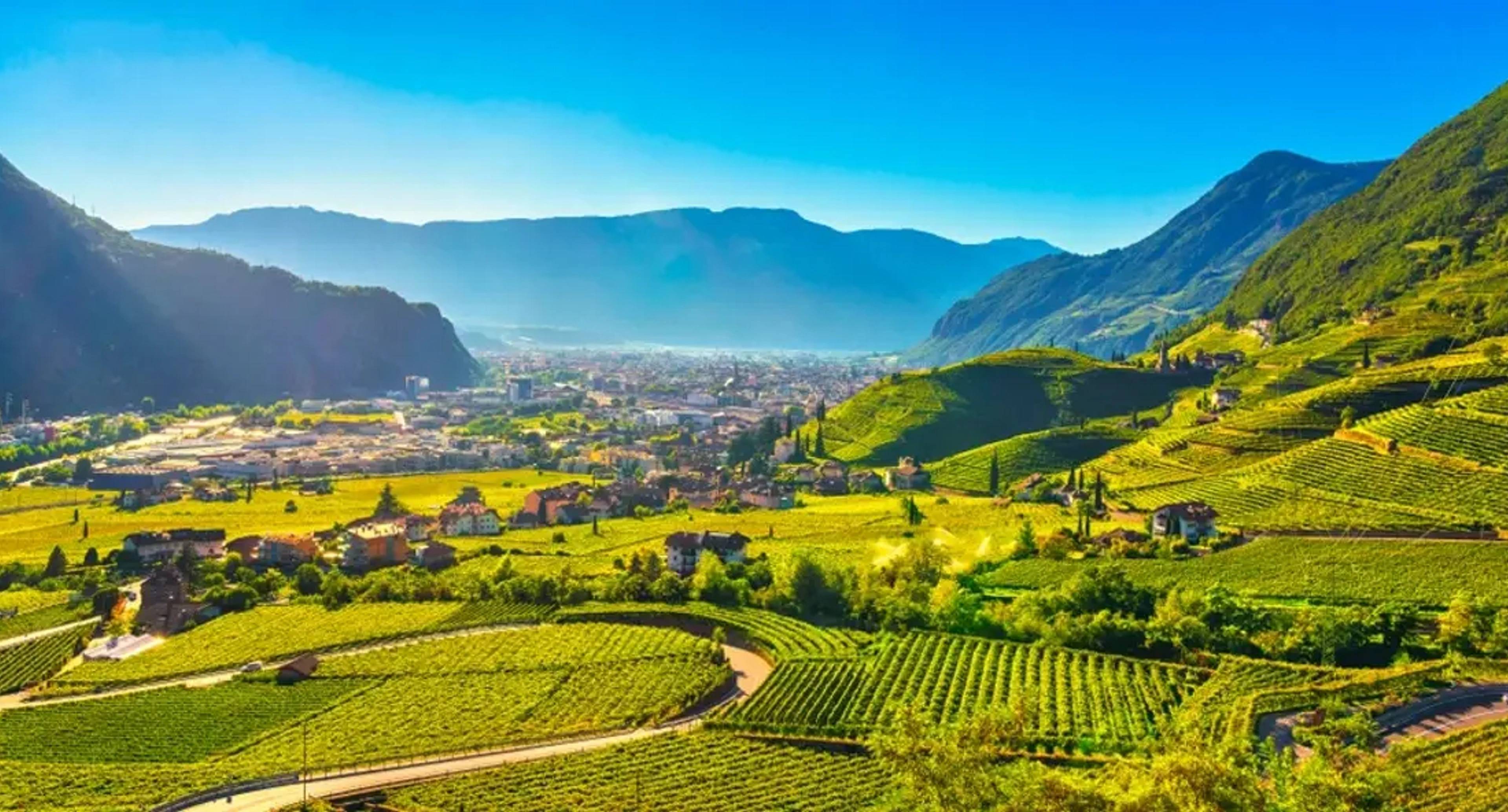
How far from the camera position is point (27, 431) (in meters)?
137

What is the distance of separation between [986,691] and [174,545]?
191 ft

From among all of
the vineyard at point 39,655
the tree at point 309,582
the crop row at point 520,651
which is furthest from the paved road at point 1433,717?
the vineyard at point 39,655

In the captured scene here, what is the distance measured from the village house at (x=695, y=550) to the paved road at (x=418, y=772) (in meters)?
22.7

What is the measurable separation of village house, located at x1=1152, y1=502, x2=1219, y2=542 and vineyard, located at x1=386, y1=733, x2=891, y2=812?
108 feet

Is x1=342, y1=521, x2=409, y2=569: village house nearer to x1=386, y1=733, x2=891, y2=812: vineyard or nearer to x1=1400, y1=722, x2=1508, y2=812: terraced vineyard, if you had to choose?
x1=386, y1=733, x2=891, y2=812: vineyard

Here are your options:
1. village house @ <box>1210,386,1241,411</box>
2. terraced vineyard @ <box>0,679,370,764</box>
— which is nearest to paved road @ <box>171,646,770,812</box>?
terraced vineyard @ <box>0,679,370,764</box>

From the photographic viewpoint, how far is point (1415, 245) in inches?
5236

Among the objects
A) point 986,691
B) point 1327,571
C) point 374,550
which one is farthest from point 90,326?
point 1327,571

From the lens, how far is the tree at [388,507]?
3374 inches

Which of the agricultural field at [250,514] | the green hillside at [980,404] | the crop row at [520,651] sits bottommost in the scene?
the agricultural field at [250,514]

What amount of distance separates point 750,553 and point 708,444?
6695 centimetres

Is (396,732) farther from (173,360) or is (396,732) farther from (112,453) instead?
(173,360)

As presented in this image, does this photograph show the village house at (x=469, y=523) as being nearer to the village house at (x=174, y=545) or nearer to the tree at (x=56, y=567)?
the village house at (x=174, y=545)

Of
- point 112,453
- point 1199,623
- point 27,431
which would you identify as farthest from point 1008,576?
point 27,431
